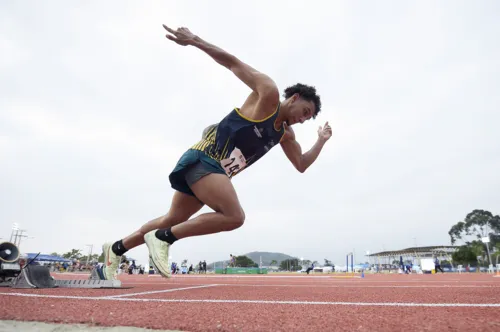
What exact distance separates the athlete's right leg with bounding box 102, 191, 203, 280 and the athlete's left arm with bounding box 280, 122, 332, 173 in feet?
3.69

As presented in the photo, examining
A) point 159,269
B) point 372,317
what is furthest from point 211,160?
point 372,317

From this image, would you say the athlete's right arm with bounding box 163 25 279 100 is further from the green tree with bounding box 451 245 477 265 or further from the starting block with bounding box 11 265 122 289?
the green tree with bounding box 451 245 477 265

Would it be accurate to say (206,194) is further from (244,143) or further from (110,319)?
(110,319)

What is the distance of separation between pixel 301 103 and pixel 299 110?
67 millimetres

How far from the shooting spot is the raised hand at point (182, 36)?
258 cm

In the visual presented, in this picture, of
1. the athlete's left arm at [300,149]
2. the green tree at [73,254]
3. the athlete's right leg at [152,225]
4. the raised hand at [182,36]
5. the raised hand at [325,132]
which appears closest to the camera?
the raised hand at [182,36]

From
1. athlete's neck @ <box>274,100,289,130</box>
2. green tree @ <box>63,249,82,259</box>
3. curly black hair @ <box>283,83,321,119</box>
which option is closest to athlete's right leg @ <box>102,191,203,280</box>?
athlete's neck @ <box>274,100,289,130</box>

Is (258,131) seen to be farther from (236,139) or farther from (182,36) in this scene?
(182,36)

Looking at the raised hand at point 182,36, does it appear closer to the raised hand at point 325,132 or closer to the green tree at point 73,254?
the raised hand at point 325,132

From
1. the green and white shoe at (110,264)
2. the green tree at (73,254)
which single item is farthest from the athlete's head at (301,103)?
the green tree at (73,254)

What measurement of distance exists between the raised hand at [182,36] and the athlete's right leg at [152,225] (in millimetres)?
1337

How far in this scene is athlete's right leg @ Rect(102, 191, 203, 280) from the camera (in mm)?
3168

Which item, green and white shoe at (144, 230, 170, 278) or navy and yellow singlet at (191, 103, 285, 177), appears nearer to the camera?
green and white shoe at (144, 230, 170, 278)

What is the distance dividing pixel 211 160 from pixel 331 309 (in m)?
1.48
